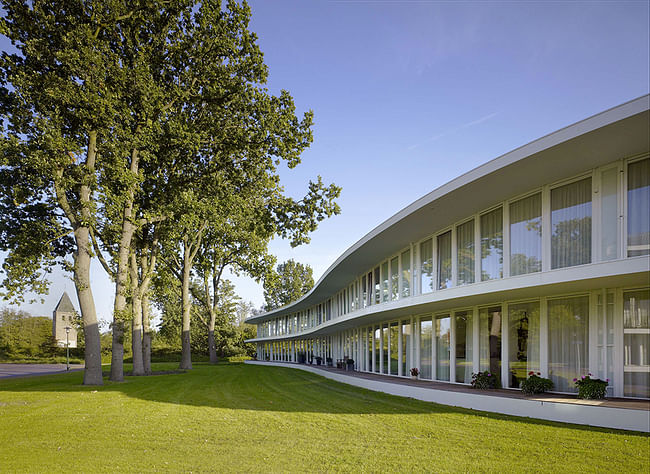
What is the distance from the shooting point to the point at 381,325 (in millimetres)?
24156

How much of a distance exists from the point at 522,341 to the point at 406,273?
7055mm

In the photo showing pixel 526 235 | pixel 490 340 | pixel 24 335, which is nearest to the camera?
pixel 526 235

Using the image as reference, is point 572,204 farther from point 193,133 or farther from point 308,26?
point 193,133

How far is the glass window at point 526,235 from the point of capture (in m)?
12.3

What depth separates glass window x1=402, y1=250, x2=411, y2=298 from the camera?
19438mm

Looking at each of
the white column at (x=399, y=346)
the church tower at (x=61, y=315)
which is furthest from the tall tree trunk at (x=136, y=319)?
the church tower at (x=61, y=315)

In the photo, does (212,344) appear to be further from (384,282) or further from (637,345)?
(637,345)

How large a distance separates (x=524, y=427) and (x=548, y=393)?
3250mm

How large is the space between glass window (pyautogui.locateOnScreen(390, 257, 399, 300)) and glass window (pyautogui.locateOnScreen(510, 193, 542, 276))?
8122 mm

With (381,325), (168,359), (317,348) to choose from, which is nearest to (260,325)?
(168,359)

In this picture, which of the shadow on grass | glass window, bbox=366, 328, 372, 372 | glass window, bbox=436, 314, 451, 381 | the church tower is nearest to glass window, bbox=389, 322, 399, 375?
glass window, bbox=366, 328, 372, 372

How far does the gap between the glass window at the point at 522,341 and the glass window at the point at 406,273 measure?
19.3 feet

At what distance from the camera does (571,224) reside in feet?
37.7

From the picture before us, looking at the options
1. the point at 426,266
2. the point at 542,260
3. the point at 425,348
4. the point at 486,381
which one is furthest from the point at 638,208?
the point at 425,348
